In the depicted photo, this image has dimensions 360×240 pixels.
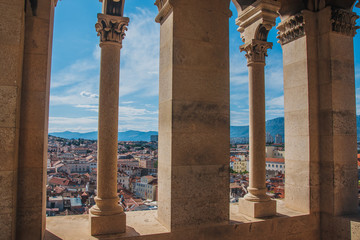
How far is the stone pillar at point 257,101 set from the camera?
10016 millimetres

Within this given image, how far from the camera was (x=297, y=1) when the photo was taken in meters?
11.3

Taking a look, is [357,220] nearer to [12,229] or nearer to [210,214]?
[210,214]

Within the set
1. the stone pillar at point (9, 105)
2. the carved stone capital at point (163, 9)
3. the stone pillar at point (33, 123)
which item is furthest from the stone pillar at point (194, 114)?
the stone pillar at point (9, 105)

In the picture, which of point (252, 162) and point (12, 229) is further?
point (252, 162)

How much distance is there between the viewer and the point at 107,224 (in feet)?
25.3

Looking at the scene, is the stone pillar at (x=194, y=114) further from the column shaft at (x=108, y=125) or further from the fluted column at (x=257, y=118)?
the fluted column at (x=257, y=118)

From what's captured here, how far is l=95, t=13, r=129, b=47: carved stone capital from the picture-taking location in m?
8.23

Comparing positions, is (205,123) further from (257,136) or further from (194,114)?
(257,136)

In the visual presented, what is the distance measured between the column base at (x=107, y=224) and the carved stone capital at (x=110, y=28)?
525 cm

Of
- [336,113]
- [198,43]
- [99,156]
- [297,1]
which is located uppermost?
[297,1]

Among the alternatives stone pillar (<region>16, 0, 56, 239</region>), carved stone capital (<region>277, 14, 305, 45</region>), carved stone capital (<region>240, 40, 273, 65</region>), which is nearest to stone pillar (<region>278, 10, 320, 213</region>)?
carved stone capital (<region>277, 14, 305, 45</region>)

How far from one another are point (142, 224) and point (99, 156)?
2547 mm

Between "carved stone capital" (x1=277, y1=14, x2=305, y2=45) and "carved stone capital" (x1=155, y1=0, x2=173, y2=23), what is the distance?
5.81 meters

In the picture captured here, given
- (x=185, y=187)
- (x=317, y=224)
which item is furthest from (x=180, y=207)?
(x=317, y=224)
